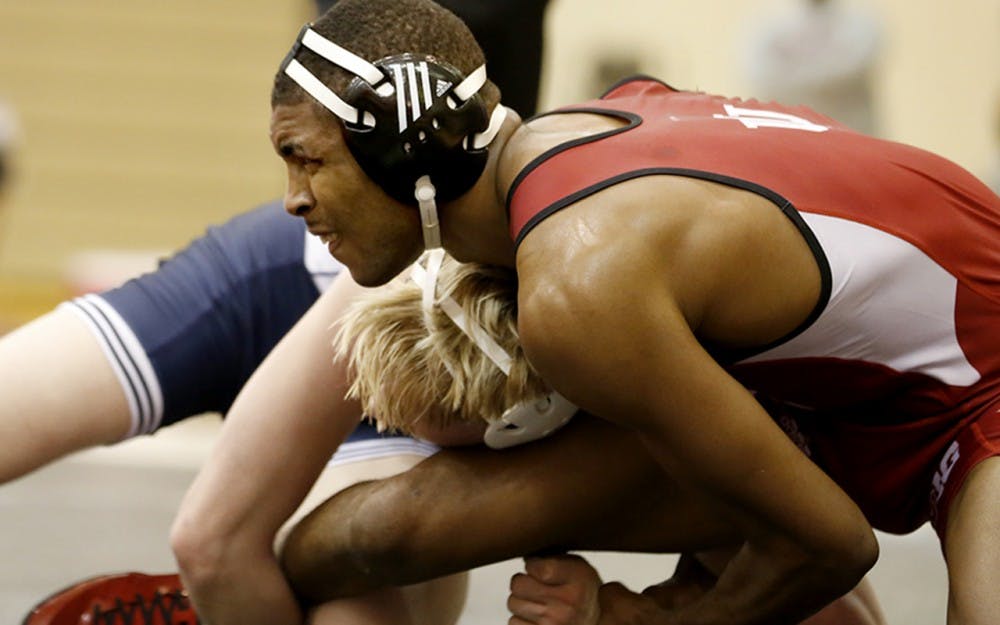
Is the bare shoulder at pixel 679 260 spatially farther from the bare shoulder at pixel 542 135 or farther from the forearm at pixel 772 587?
the forearm at pixel 772 587

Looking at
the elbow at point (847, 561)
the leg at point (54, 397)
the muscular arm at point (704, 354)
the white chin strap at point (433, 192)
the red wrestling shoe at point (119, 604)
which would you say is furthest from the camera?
the leg at point (54, 397)

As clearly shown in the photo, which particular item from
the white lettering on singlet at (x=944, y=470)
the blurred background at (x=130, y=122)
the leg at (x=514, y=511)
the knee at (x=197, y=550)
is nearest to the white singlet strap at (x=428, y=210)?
the leg at (x=514, y=511)

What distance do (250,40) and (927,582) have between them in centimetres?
633

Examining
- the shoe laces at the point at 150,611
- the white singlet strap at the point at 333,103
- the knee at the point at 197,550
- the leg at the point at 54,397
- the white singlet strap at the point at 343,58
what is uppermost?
the white singlet strap at the point at 343,58

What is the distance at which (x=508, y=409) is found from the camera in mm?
2299

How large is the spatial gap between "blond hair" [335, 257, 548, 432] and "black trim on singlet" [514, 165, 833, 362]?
19 cm

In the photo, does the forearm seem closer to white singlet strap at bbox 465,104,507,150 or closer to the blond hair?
the blond hair

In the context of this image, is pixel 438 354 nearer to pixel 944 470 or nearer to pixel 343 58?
pixel 343 58

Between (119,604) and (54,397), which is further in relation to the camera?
(54,397)

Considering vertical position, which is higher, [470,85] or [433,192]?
[470,85]

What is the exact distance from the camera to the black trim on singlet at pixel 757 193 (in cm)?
206

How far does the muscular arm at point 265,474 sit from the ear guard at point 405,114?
39 centimetres

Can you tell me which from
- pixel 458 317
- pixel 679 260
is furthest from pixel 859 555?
pixel 458 317

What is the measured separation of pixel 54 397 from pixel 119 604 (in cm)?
38
